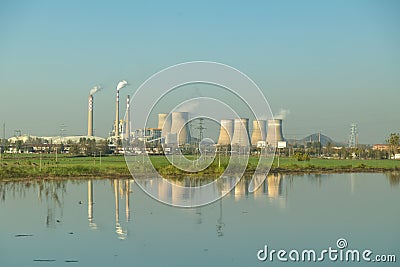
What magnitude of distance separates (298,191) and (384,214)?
141 inches

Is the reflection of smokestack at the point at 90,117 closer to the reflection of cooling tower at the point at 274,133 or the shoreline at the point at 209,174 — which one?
the reflection of cooling tower at the point at 274,133

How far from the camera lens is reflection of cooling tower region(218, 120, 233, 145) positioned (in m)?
25.8

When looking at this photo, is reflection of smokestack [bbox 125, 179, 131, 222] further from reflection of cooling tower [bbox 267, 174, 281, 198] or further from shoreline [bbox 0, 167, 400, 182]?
reflection of cooling tower [bbox 267, 174, 281, 198]

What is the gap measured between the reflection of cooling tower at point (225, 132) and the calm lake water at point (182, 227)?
42.2 feet

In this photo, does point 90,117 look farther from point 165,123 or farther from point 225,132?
point 225,132

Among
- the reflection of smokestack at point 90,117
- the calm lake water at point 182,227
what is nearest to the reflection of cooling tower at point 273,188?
the calm lake water at point 182,227

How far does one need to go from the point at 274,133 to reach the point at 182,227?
1782cm

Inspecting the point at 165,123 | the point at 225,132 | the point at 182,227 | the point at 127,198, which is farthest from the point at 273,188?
the point at 225,132

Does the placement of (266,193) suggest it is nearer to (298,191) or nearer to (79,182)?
(298,191)

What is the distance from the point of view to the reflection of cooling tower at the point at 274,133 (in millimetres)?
25834

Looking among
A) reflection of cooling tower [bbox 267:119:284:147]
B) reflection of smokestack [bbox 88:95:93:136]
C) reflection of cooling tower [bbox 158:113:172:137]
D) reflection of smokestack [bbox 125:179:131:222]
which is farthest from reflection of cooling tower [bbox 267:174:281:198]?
reflection of smokestack [bbox 88:95:93:136]

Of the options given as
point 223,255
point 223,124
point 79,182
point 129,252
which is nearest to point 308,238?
point 223,255

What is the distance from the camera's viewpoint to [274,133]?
25.6 meters

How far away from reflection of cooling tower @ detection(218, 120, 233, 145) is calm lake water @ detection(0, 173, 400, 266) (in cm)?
1286
